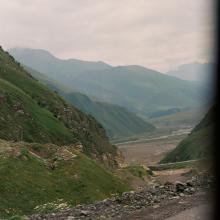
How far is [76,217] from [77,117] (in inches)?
4271

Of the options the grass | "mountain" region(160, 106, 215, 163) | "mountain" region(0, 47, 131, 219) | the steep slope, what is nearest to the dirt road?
"mountain" region(0, 47, 131, 219)

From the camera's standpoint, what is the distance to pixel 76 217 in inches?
981

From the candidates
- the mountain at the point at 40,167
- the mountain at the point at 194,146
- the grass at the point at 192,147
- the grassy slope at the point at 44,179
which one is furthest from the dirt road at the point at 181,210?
the grass at the point at 192,147

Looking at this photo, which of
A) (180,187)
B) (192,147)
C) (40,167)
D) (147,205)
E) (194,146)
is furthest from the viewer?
(192,147)

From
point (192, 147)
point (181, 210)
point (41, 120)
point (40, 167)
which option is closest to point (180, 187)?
point (181, 210)

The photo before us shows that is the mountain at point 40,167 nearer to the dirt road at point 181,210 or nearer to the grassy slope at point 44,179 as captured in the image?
the grassy slope at point 44,179

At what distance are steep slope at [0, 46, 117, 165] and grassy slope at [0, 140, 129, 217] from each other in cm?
2915

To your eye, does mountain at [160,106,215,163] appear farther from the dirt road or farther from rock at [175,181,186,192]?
the dirt road

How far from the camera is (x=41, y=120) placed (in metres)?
103

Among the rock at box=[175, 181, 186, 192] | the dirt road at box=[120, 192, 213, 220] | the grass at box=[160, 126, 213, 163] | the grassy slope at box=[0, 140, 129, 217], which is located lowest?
the grass at box=[160, 126, 213, 163]

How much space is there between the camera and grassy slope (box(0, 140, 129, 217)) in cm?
4284

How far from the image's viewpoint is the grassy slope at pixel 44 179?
42.8 metres

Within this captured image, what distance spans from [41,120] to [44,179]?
54056mm

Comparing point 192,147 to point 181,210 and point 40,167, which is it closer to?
point 40,167
